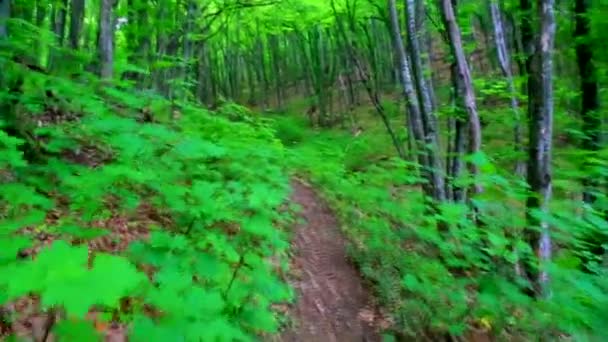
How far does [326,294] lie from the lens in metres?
5.47

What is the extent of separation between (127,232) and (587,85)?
5488 mm

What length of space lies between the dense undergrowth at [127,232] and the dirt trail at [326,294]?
41 cm

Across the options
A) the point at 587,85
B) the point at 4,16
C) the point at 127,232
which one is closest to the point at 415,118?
the point at 587,85

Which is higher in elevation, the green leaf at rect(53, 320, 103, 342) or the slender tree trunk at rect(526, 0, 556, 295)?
the slender tree trunk at rect(526, 0, 556, 295)

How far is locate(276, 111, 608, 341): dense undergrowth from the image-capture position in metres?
3.45

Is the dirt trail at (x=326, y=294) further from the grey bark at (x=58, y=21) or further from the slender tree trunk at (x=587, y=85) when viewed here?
the grey bark at (x=58, y=21)

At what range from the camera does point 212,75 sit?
29.2m

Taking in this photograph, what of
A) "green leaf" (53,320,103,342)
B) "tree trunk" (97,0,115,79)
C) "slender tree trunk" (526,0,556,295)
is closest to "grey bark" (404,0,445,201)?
"slender tree trunk" (526,0,556,295)

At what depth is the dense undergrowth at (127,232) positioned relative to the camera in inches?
73.7

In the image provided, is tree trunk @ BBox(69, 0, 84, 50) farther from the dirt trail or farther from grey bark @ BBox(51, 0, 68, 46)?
the dirt trail

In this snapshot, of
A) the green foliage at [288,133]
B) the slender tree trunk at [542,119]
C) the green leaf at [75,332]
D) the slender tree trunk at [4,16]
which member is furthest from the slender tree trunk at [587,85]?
the green foliage at [288,133]

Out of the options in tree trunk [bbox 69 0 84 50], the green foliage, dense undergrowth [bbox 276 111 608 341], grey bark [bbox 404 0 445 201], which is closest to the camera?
dense undergrowth [bbox 276 111 608 341]

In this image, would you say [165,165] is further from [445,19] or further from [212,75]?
[212,75]

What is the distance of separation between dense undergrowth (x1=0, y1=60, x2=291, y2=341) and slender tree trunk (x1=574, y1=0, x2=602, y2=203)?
3.65 m
